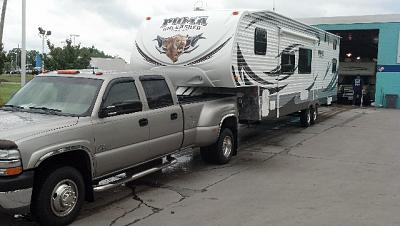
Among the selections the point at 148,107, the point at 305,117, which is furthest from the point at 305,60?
the point at 148,107

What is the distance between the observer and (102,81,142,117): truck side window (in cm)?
627

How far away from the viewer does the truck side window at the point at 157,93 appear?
7211mm

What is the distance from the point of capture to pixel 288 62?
12672 mm

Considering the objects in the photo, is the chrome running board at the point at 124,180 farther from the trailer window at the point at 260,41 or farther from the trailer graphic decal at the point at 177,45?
the trailer window at the point at 260,41

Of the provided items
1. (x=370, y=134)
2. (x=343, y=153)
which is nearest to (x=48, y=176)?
(x=343, y=153)

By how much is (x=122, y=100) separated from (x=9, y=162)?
2084 mm

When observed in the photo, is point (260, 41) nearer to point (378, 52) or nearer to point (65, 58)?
point (378, 52)

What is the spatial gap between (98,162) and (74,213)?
28.5 inches

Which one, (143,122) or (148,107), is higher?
(148,107)

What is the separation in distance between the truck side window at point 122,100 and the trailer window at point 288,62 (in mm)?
6216

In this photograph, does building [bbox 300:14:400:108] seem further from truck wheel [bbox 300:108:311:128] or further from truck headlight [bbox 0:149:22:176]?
truck headlight [bbox 0:149:22:176]

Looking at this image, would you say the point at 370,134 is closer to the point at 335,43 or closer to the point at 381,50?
the point at 335,43

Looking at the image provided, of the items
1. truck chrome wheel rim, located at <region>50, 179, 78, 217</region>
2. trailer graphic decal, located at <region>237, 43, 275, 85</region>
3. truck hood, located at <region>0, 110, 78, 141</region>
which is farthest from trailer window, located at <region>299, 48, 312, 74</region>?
truck chrome wheel rim, located at <region>50, 179, 78, 217</region>

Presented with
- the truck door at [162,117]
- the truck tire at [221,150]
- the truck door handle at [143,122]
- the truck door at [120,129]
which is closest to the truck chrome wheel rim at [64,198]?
the truck door at [120,129]
